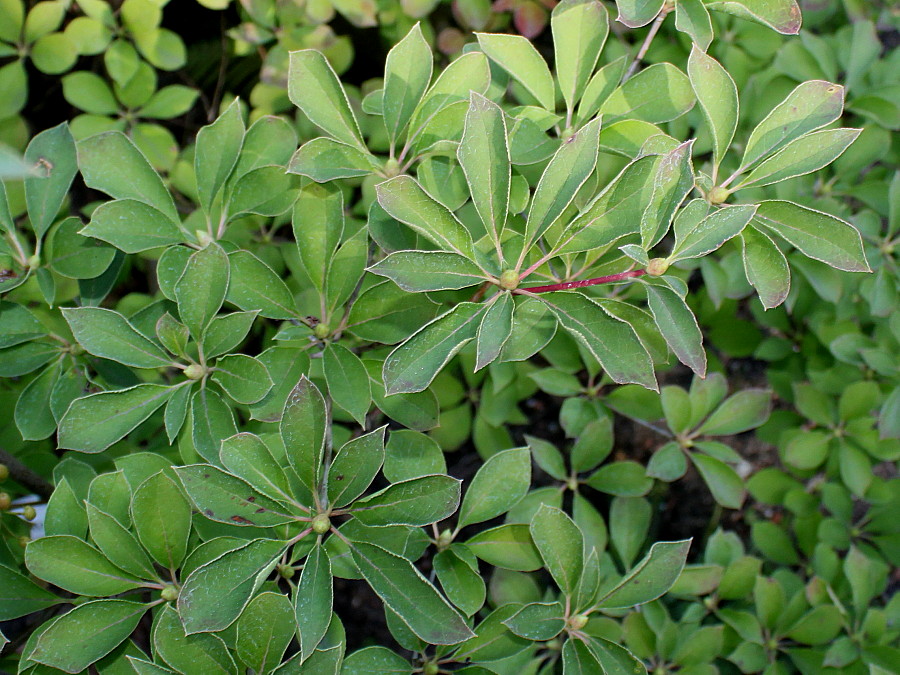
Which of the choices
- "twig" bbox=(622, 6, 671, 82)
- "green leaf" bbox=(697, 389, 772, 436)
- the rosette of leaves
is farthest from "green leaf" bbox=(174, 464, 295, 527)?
the rosette of leaves

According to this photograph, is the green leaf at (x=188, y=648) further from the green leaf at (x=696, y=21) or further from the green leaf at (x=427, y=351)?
the green leaf at (x=696, y=21)

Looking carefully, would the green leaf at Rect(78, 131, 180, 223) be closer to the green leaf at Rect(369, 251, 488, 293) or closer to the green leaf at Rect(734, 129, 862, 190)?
the green leaf at Rect(369, 251, 488, 293)

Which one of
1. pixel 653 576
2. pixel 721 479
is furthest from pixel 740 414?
pixel 653 576

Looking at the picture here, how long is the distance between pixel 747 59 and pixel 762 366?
80 cm

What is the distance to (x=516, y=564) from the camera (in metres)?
1.02

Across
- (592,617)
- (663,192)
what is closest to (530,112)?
(663,192)

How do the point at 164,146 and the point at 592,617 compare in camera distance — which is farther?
the point at 164,146

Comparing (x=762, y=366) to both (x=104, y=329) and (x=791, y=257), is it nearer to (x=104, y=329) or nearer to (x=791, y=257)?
(x=791, y=257)

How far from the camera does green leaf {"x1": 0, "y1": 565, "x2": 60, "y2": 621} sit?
87 centimetres

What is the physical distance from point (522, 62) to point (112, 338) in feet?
2.15

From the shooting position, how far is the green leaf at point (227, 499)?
2.55ft

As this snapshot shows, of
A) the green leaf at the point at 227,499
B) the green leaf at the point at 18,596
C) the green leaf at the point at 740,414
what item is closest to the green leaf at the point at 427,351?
the green leaf at the point at 227,499

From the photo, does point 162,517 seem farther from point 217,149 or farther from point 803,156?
point 803,156

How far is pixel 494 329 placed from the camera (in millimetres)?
727
